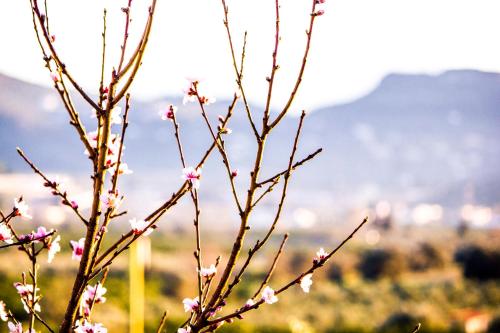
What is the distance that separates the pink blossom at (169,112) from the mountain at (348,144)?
74.0 m

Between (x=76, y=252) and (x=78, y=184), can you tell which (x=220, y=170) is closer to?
(x=78, y=184)

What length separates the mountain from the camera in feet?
278

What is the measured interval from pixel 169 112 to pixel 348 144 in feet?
346

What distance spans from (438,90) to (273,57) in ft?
410

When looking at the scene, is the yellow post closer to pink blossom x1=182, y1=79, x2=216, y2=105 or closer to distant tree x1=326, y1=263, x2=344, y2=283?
pink blossom x1=182, y1=79, x2=216, y2=105

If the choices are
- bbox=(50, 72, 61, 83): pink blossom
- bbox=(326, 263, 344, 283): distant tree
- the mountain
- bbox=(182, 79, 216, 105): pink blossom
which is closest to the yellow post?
bbox=(182, 79, 216, 105): pink blossom

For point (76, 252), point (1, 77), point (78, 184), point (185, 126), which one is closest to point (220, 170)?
point (185, 126)

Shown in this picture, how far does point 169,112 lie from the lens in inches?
64.2

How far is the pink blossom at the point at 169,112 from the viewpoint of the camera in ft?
5.25

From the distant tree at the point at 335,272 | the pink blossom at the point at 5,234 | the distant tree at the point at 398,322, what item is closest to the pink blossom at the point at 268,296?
the pink blossom at the point at 5,234

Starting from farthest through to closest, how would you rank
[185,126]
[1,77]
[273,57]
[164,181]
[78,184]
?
[185,126]
[164,181]
[1,77]
[78,184]
[273,57]

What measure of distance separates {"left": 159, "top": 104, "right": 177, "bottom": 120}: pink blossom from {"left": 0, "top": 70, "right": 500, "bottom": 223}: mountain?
7399 centimetres

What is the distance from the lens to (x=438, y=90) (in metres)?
116

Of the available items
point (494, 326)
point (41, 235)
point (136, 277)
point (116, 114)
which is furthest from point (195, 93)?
point (494, 326)
